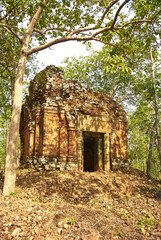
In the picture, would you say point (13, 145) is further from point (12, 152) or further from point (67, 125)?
point (67, 125)

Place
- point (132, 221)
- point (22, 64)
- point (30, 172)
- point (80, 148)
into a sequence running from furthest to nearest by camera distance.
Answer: point (80, 148), point (30, 172), point (22, 64), point (132, 221)

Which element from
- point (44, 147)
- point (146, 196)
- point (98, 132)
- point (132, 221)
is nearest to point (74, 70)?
point (98, 132)

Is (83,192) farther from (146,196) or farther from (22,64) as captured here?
(22,64)

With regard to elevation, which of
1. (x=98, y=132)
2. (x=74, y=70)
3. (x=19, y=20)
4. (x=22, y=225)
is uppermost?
(x=74, y=70)

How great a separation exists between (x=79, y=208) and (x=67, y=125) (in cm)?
510

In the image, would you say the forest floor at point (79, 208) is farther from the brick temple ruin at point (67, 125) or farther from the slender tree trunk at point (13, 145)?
the brick temple ruin at point (67, 125)

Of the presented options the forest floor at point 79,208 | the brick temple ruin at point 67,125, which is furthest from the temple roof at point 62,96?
the forest floor at point 79,208

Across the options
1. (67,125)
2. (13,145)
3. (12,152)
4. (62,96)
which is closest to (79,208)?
(12,152)

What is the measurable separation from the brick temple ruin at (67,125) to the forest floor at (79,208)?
2.92 feet

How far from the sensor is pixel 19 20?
929cm

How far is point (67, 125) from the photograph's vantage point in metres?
10.4

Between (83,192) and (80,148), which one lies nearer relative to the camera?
(83,192)

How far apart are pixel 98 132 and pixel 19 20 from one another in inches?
265

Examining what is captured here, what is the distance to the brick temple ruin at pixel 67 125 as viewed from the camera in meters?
10.1
